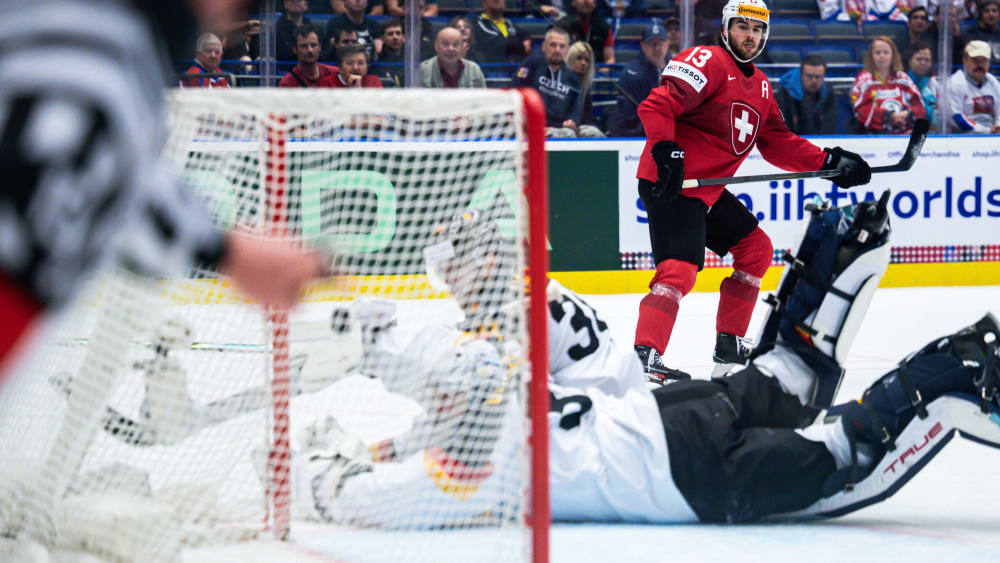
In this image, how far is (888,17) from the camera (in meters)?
8.06

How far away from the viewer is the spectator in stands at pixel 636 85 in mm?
7121

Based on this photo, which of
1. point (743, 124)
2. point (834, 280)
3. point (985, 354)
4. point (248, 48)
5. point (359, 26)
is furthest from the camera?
point (359, 26)

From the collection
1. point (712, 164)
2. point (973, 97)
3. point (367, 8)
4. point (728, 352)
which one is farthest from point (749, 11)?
point (973, 97)

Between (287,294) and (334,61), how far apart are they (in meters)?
5.99

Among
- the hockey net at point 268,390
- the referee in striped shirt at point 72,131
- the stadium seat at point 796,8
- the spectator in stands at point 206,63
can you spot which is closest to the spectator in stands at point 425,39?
the spectator in stands at point 206,63

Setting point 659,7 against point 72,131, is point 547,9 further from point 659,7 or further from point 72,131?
point 72,131

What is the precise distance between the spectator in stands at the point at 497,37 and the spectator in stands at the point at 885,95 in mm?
2026

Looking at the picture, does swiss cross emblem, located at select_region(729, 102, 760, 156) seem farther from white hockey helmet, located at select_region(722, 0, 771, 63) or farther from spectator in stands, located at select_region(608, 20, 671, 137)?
spectator in stands, located at select_region(608, 20, 671, 137)

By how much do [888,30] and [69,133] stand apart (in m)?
7.70

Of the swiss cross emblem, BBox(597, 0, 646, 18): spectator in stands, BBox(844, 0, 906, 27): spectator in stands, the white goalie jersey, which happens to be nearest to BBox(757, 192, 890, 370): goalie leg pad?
the white goalie jersey

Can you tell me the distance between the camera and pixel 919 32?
7.55 meters

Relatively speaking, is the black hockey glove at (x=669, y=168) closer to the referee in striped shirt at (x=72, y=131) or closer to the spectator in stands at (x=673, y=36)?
the referee in striped shirt at (x=72, y=131)

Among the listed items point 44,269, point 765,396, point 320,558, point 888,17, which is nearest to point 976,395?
point 765,396

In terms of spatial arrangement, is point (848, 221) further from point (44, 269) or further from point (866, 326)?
point (866, 326)
